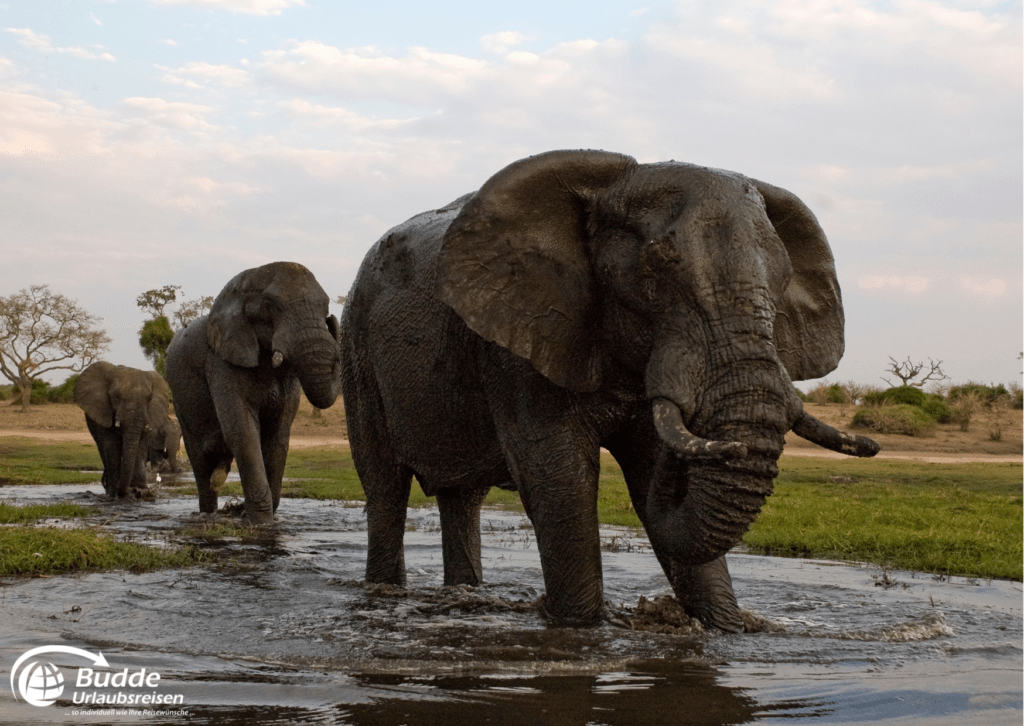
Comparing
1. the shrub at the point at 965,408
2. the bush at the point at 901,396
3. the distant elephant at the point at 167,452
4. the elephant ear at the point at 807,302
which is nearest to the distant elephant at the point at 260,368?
the elephant ear at the point at 807,302

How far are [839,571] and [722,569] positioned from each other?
3145 millimetres

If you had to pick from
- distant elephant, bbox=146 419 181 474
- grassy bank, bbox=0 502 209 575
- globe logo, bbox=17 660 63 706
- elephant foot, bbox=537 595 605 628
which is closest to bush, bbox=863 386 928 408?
distant elephant, bbox=146 419 181 474

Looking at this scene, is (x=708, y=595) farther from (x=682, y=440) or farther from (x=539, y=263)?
(x=539, y=263)

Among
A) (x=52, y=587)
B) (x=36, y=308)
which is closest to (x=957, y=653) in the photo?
(x=52, y=587)

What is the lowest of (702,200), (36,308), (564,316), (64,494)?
(64,494)

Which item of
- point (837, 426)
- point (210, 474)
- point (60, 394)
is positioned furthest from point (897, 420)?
point (60, 394)

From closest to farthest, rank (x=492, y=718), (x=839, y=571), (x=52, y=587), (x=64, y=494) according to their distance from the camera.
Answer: (x=492, y=718)
(x=52, y=587)
(x=839, y=571)
(x=64, y=494)

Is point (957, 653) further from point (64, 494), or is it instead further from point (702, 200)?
point (64, 494)

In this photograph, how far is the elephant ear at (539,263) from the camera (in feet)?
18.2

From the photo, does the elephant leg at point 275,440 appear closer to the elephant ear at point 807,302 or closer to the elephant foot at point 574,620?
the elephant foot at point 574,620

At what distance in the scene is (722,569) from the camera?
611cm

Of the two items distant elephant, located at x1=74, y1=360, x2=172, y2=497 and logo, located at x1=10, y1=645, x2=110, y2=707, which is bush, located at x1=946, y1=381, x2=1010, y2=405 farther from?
logo, located at x1=10, y1=645, x2=110, y2=707

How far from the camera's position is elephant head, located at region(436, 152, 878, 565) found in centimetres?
474

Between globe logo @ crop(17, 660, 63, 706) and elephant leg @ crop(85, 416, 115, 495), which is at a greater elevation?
elephant leg @ crop(85, 416, 115, 495)
